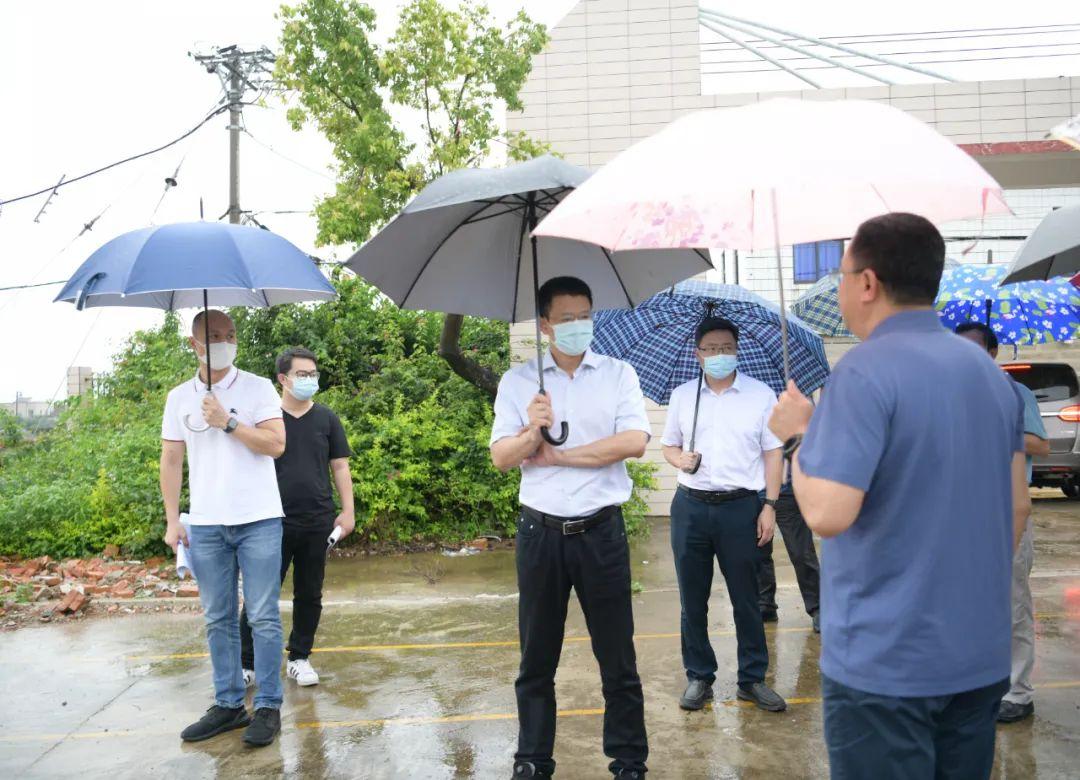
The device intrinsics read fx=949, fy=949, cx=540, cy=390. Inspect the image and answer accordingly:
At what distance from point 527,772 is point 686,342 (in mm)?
3066

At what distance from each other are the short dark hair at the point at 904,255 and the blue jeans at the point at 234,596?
11.1 feet

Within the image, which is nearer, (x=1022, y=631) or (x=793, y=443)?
(x=793, y=443)

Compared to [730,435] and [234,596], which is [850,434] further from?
[234,596]

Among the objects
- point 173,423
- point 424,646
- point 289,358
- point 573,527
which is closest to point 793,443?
point 573,527

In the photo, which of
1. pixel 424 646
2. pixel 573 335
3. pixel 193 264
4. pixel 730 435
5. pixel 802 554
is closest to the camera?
pixel 573 335

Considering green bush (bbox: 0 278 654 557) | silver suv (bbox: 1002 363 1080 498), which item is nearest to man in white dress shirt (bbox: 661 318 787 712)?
green bush (bbox: 0 278 654 557)

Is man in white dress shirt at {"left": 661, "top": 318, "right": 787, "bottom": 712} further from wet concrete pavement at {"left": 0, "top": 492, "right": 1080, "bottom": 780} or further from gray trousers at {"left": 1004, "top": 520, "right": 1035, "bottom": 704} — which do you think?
gray trousers at {"left": 1004, "top": 520, "right": 1035, "bottom": 704}

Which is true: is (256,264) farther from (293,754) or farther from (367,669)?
(367,669)

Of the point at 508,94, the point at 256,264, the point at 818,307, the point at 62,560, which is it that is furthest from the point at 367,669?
the point at 508,94

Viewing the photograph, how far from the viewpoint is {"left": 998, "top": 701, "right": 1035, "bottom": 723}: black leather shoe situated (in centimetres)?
456

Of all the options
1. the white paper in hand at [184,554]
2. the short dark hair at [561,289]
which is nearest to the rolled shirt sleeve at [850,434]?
the short dark hair at [561,289]

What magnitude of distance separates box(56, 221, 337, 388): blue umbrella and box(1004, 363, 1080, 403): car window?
10.0 meters

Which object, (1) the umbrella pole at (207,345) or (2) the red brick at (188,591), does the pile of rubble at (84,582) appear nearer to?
(2) the red brick at (188,591)

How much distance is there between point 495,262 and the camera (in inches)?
171
